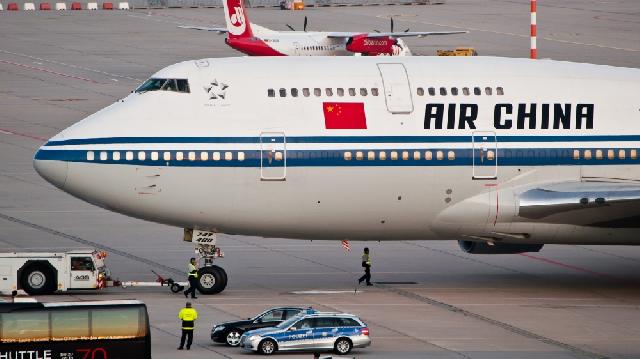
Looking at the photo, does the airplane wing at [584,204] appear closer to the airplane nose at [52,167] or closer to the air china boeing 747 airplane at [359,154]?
the air china boeing 747 airplane at [359,154]

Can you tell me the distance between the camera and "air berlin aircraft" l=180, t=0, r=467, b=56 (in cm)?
10650

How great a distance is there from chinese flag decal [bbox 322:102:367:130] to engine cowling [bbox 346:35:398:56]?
218 feet

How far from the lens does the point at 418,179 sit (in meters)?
45.5

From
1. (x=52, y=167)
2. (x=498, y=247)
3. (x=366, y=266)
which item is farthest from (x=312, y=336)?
(x=498, y=247)

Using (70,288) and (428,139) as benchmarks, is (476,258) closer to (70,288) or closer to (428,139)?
(428,139)

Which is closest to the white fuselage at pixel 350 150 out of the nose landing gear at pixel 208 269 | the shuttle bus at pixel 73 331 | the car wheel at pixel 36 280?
the nose landing gear at pixel 208 269

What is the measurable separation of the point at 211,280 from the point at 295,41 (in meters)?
64.7

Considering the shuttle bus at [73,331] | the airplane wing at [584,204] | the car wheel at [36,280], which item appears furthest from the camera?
the car wheel at [36,280]

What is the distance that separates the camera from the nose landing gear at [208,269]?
46281 millimetres

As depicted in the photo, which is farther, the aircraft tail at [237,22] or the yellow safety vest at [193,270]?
the aircraft tail at [237,22]

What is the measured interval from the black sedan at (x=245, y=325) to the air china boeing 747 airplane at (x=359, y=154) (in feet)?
17.3

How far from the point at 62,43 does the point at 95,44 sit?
2646 mm

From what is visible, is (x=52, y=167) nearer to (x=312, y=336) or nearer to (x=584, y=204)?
(x=312, y=336)

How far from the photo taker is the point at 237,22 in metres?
106
